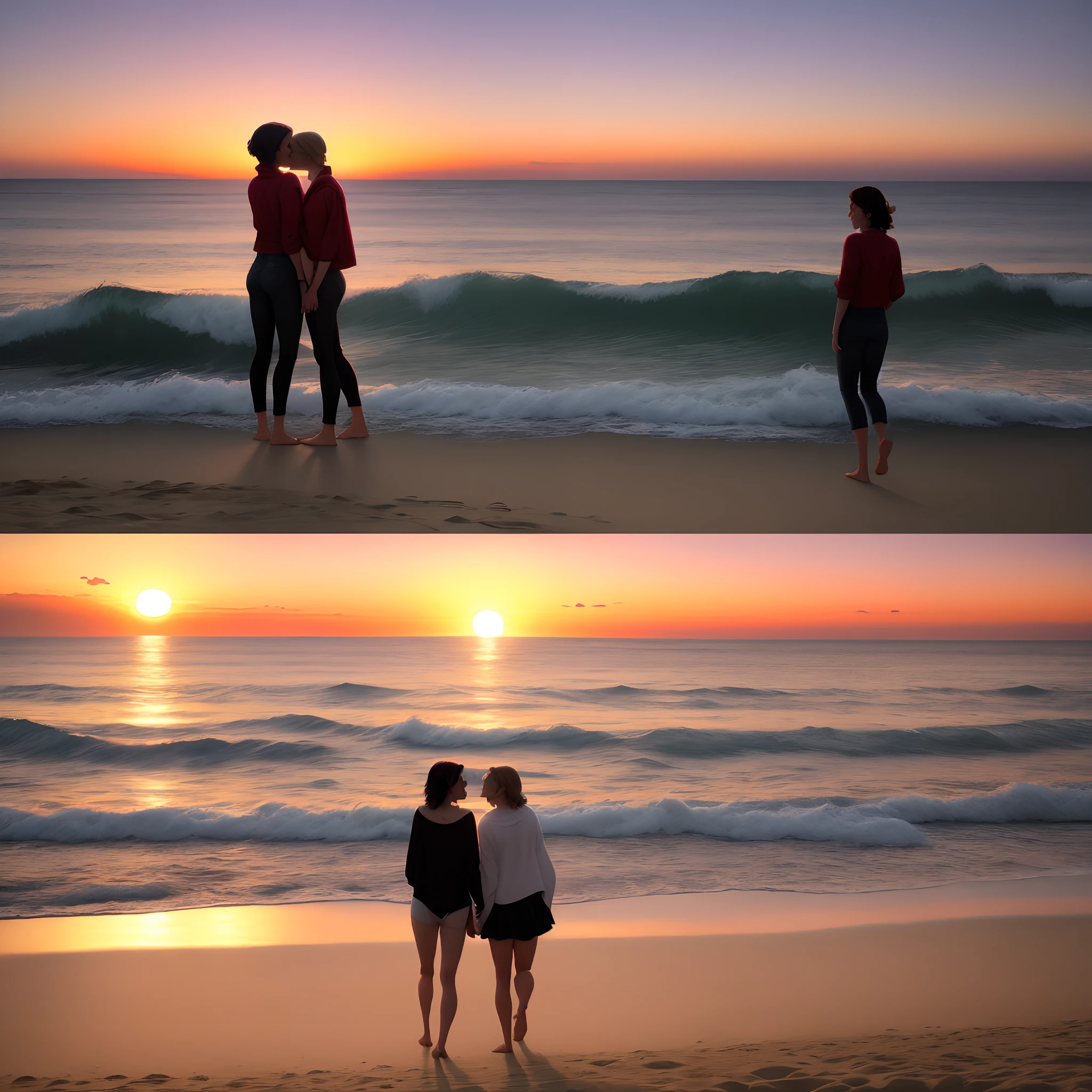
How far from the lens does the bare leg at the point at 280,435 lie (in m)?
4.63

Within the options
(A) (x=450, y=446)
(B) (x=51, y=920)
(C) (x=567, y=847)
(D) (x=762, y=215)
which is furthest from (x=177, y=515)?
(D) (x=762, y=215)

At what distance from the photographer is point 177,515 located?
160 inches

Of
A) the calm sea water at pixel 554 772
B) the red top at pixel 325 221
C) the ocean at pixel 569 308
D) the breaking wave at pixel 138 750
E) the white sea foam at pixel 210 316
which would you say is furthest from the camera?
the breaking wave at pixel 138 750

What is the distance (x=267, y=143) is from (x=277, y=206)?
285mm

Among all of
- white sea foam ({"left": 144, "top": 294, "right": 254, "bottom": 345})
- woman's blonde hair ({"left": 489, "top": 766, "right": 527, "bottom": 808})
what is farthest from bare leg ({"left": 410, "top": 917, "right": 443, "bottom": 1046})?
white sea foam ({"left": 144, "top": 294, "right": 254, "bottom": 345})

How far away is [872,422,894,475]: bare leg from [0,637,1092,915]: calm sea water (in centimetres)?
244

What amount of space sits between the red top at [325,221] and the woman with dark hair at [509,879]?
250 centimetres

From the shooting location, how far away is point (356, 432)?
15.9 ft

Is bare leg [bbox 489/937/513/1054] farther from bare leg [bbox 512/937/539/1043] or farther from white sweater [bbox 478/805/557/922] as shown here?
white sweater [bbox 478/805/557/922]

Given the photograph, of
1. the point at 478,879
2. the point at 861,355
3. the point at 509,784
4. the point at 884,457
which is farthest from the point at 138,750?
the point at 861,355

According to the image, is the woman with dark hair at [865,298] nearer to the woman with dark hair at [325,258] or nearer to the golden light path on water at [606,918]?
the woman with dark hair at [325,258]

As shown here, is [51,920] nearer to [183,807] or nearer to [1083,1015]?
[183,807]

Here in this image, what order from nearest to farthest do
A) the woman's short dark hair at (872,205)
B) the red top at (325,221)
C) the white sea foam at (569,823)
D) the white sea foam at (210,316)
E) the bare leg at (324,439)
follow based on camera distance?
the woman's short dark hair at (872,205) → the red top at (325,221) → the bare leg at (324,439) → the white sea foam at (569,823) → the white sea foam at (210,316)

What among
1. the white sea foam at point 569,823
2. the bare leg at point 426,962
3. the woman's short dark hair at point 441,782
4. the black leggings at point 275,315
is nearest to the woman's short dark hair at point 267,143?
the black leggings at point 275,315
